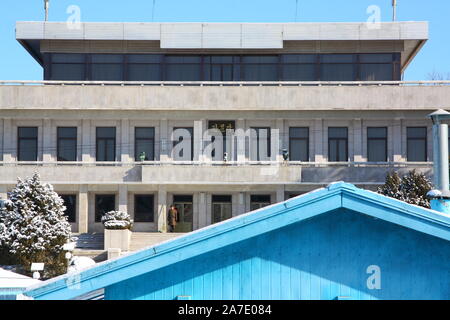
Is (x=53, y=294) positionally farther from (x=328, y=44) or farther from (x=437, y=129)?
(x=328, y=44)

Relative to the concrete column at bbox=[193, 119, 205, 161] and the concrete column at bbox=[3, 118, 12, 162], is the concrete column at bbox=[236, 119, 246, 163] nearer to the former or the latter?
the concrete column at bbox=[193, 119, 205, 161]

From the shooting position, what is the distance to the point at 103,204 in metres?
43.8

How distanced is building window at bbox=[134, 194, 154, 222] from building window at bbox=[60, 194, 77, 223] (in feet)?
10.5

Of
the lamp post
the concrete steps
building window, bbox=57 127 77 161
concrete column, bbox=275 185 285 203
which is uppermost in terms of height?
building window, bbox=57 127 77 161

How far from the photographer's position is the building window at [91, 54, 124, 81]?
148 feet

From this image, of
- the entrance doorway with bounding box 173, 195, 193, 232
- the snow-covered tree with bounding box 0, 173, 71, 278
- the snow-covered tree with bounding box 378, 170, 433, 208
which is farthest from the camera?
the entrance doorway with bounding box 173, 195, 193, 232

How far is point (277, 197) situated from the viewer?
141 ft

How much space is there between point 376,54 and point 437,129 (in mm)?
29825

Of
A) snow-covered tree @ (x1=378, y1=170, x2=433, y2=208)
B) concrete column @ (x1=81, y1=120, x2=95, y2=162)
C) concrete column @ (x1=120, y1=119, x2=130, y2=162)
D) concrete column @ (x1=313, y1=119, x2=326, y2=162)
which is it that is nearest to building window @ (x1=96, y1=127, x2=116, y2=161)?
concrete column @ (x1=81, y1=120, x2=95, y2=162)

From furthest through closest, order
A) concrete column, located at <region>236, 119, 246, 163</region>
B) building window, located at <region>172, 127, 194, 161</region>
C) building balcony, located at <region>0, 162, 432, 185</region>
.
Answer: building window, located at <region>172, 127, 194, 161</region> → concrete column, located at <region>236, 119, 246, 163</region> → building balcony, located at <region>0, 162, 432, 185</region>

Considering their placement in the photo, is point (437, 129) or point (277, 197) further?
point (277, 197)

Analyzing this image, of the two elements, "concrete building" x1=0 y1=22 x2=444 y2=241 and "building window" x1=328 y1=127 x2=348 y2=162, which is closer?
"concrete building" x1=0 y1=22 x2=444 y2=241
